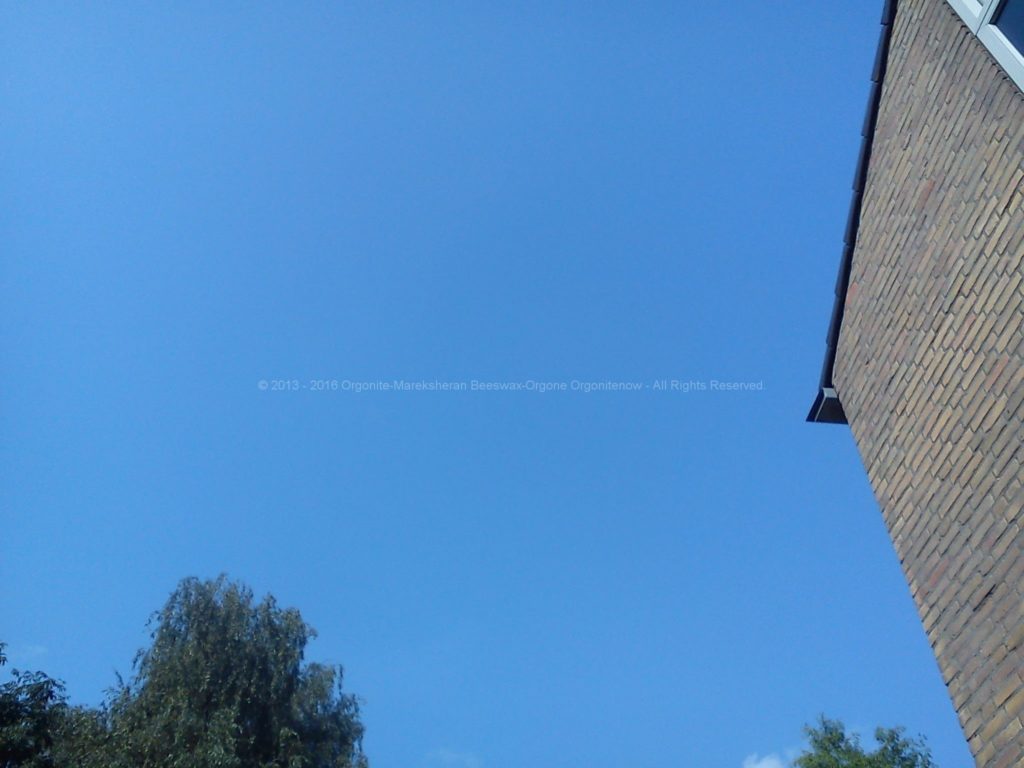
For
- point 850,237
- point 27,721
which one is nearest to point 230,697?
point 27,721

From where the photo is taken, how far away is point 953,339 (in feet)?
15.9

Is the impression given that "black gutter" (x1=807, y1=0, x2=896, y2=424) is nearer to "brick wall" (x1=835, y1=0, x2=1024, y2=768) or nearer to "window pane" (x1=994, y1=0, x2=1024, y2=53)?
"brick wall" (x1=835, y1=0, x2=1024, y2=768)

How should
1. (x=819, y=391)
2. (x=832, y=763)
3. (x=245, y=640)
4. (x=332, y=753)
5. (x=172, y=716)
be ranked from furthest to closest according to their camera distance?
(x=832, y=763)
(x=245, y=640)
(x=332, y=753)
(x=172, y=716)
(x=819, y=391)

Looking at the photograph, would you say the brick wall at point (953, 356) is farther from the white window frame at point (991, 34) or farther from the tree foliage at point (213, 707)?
the tree foliage at point (213, 707)

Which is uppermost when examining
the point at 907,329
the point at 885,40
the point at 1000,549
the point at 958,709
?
the point at 885,40

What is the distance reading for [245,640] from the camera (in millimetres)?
15906

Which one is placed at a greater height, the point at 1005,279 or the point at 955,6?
the point at 955,6

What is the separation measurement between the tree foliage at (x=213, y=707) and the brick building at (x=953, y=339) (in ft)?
40.4

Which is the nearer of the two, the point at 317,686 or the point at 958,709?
the point at 958,709

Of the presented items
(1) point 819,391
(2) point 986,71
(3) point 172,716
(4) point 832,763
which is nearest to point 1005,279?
(2) point 986,71

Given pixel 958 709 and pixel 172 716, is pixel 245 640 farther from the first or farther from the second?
pixel 958 709

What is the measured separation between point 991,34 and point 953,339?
2.06 metres

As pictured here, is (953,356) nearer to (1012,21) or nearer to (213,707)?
(1012,21)

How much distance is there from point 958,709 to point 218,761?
12.2 m
